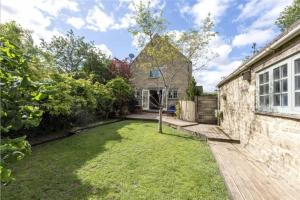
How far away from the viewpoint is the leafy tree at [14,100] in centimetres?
128

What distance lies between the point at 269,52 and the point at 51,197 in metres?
5.70

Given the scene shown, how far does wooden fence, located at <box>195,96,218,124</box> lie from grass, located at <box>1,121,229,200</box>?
214 inches

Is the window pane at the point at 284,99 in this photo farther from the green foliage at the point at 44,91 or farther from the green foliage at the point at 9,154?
the green foliage at the point at 9,154

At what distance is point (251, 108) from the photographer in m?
5.72

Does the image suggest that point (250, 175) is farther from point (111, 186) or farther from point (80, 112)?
point (80, 112)

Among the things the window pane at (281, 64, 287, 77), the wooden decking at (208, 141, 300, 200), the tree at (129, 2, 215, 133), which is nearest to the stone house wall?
the tree at (129, 2, 215, 133)

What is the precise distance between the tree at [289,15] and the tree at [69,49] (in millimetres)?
23410

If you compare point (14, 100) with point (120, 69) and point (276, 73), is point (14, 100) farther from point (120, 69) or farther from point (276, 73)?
point (120, 69)

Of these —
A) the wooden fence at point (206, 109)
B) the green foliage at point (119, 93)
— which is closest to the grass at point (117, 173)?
the wooden fence at point (206, 109)

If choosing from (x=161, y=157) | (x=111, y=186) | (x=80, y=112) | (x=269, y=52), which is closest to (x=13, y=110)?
(x=111, y=186)

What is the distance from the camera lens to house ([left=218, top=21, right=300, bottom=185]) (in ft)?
11.3

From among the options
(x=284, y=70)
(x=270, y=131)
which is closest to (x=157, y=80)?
(x=270, y=131)

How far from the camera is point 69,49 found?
970 inches

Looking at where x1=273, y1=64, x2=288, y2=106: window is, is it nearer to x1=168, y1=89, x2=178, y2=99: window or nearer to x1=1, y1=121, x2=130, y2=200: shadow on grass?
x1=1, y1=121, x2=130, y2=200: shadow on grass
